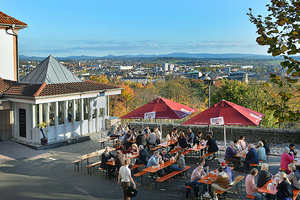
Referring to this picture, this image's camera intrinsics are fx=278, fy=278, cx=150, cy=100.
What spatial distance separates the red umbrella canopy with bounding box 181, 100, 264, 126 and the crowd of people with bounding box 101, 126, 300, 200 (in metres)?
0.97

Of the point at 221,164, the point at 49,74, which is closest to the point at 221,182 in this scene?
the point at 221,164

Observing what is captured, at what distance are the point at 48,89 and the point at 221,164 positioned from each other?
10966mm

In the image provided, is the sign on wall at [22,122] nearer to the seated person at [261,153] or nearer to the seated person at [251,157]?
the seated person at [251,157]

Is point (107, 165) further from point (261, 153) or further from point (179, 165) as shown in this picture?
point (261, 153)

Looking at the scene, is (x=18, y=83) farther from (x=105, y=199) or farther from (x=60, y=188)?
(x=105, y=199)

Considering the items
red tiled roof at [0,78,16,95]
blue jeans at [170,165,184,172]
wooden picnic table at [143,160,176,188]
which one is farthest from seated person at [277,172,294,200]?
red tiled roof at [0,78,16,95]

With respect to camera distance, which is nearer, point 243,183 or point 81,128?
point 243,183

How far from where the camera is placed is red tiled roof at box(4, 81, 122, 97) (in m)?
15.0

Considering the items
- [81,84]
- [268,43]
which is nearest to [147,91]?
[81,84]

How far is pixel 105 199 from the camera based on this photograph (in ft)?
29.0

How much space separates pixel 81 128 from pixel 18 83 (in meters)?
4.83

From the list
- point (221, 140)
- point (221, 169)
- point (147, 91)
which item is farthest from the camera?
point (147, 91)

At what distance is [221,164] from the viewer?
866 cm

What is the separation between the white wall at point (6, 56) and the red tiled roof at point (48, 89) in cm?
201
